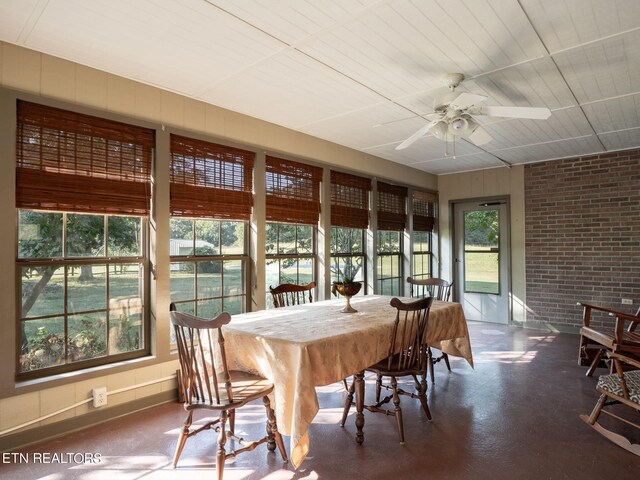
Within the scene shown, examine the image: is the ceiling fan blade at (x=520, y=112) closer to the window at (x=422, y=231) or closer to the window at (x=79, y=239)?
the window at (x=79, y=239)

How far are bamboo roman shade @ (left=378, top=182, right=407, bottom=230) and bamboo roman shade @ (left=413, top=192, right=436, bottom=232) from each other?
14.1 inches

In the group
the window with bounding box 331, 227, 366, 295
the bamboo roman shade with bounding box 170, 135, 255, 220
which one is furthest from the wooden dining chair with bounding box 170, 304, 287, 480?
the window with bounding box 331, 227, 366, 295

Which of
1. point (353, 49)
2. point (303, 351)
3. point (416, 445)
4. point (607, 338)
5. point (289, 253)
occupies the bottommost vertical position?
point (416, 445)

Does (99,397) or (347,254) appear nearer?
(99,397)

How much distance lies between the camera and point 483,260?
7.00 m

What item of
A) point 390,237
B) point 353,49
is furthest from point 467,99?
point 390,237

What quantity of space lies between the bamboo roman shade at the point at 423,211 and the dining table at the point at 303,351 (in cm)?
384

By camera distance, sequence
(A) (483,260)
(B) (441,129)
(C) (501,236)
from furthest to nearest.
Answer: (A) (483,260)
(C) (501,236)
(B) (441,129)

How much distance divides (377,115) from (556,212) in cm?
385

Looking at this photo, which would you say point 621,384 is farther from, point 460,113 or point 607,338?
point 460,113

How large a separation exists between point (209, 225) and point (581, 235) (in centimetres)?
550

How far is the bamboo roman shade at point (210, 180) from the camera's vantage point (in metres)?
3.57

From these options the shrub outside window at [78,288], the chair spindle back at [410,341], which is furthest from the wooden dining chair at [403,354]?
the shrub outside window at [78,288]

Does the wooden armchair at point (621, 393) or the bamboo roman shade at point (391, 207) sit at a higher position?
the bamboo roman shade at point (391, 207)
